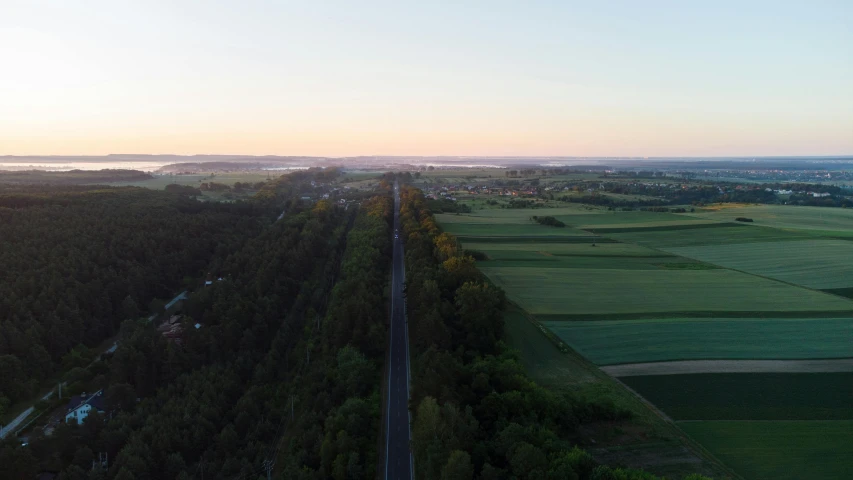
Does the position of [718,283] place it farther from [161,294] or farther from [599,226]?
[161,294]

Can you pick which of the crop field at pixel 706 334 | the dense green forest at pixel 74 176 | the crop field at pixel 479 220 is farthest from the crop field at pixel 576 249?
the dense green forest at pixel 74 176

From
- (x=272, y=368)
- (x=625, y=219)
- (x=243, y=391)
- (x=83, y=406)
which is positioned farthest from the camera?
(x=625, y=219)

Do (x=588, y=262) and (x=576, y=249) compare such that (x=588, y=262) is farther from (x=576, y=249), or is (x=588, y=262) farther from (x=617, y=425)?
(x=617, y=425)

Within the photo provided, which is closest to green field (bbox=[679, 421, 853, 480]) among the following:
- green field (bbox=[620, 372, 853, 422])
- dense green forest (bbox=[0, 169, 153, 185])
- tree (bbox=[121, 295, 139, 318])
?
green field (bbox=[620, 372, 853, 422])

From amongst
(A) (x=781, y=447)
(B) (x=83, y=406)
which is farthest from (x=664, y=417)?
(B) (x=83, y=406)

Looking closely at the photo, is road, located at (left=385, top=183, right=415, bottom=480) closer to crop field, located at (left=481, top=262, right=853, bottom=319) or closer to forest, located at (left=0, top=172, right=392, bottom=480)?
forest, located at (left=0, top=172, right=392, bottom=480)

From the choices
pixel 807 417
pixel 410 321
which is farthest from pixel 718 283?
pixel 410 321
